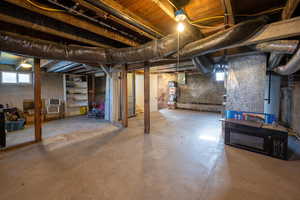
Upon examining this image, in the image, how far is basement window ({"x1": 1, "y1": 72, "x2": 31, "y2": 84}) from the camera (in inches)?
180

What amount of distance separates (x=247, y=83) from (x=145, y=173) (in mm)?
2728

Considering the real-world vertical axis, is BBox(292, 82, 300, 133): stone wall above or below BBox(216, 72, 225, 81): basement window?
below

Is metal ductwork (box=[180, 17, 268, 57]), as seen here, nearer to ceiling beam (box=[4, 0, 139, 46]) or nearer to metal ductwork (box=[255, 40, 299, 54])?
metal ductwork (box=[255, 40, 299, 54])

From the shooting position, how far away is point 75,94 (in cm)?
626

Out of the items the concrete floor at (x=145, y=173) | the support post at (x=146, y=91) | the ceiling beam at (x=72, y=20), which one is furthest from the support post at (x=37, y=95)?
the support post at (x=146, y=91)

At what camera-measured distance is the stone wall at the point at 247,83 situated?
2619 millimetres

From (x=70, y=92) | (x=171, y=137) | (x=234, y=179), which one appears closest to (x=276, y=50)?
(x=234, y=179)

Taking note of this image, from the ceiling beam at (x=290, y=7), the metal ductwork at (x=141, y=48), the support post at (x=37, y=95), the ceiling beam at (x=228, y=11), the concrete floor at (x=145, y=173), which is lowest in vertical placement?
the concrete floor at (x=145, y=173)

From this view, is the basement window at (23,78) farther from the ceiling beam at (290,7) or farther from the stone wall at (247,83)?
the ceiling beam at (290,7)

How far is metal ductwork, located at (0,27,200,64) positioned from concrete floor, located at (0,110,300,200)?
1.85 meters

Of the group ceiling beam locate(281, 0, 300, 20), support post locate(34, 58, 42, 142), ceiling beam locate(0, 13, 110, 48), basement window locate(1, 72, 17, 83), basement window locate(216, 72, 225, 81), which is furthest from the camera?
basement window locate(216, 72, 225, 81)

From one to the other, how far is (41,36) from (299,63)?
A: 4739 mm

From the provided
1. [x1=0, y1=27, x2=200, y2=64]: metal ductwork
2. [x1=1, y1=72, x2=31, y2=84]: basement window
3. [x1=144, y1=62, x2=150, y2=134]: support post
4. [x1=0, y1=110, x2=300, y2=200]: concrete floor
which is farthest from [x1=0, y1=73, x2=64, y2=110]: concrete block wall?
[x1=144, y1=62, x2=150, y2=134]: support post

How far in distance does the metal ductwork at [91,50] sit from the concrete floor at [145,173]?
185 cm
